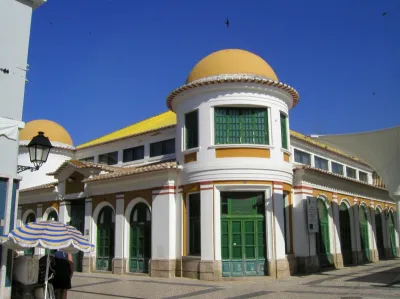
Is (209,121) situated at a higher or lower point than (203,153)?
higher

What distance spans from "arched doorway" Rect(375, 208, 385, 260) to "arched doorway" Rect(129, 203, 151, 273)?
15.1 meters

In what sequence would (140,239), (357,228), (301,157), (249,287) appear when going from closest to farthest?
(249,287) < (140,239) < (357,228) < (301,157)

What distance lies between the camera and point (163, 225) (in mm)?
18250

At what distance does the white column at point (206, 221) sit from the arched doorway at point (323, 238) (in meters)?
6.04

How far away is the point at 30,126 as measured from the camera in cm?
2936

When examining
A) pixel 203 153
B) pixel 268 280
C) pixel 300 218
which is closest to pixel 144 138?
pixel 203 153

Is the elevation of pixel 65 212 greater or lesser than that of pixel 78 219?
greater

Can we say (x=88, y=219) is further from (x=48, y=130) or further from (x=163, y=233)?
(x=48, y=130)

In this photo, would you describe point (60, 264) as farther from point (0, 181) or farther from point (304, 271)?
point (304, 271)

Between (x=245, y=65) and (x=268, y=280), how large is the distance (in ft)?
28.1

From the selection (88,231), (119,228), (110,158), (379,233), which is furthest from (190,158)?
(379,233)

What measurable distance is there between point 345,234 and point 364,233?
2.44 meters

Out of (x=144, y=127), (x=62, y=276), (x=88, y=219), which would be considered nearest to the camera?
(x=62, y=276)

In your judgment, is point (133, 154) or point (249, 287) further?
point (133, 154)
